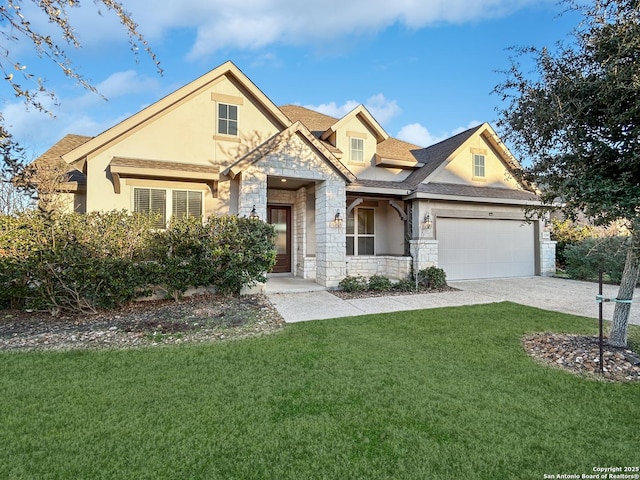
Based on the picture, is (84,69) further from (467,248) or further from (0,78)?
(467,248)

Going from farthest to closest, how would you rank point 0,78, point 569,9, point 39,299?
point 39,299 → point 569,9 → point 0,78

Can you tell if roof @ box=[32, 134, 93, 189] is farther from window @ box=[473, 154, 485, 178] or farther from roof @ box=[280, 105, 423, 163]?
window @ box=[473, 154, 485, 178]

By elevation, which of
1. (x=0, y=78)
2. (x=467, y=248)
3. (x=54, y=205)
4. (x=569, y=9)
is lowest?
(x=467, y=248)

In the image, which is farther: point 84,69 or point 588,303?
point 588,303

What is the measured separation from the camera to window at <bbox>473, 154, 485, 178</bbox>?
13195 mm

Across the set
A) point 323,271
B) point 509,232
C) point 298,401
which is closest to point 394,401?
point 298,401

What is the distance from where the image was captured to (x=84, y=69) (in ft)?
12.7

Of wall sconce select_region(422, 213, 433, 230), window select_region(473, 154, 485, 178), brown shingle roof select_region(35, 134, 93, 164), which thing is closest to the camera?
brown shingle roof select_region(35, 134, 93, 164)

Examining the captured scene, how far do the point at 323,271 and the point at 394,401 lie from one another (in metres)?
6.95

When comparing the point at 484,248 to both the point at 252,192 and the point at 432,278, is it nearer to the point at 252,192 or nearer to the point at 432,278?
the point at 432,278

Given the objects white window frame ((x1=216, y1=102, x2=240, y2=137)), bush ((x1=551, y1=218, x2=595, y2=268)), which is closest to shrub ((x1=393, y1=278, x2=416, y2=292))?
white window frame ((x1=216, y1=102, x2=240, y2=137))

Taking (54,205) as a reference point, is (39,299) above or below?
below

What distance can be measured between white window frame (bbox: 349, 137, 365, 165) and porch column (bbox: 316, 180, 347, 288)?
2687 millimetres

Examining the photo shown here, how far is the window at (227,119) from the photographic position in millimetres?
10125
